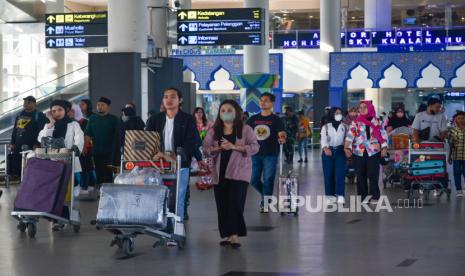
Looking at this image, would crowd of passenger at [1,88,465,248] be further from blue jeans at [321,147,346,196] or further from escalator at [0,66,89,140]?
escalator at [0,66,89,140]

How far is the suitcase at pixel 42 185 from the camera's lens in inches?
496

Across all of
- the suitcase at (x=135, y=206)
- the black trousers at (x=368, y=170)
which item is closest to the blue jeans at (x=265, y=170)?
the black trousers at (x=368, y=170)

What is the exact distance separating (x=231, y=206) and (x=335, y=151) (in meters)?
5.81

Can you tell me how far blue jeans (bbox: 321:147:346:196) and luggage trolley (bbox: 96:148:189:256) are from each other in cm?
576

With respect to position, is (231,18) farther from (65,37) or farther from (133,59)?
(133,59)

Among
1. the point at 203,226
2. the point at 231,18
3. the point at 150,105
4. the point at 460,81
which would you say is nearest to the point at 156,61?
the point at 150,105

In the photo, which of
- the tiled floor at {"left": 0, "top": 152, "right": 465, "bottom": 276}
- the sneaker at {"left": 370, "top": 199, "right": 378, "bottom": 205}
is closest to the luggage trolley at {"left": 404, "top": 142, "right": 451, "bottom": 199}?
the sneaker at {"left": 370, "top": 199, "right": 378, "bottom": 205}

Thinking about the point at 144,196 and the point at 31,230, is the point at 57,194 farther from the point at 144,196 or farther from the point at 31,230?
the point at 144,196

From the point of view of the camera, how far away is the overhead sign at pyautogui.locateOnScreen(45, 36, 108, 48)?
2673 centimetres

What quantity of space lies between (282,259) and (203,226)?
3378mm

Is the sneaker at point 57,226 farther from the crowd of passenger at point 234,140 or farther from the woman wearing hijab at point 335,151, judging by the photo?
the woman wearing hijab at point 335,151

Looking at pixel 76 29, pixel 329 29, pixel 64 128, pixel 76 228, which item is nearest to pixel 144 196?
pixel 76 228

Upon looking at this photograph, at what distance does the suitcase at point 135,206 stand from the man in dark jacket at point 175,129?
961 millimetres

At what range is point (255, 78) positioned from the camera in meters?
35.9
